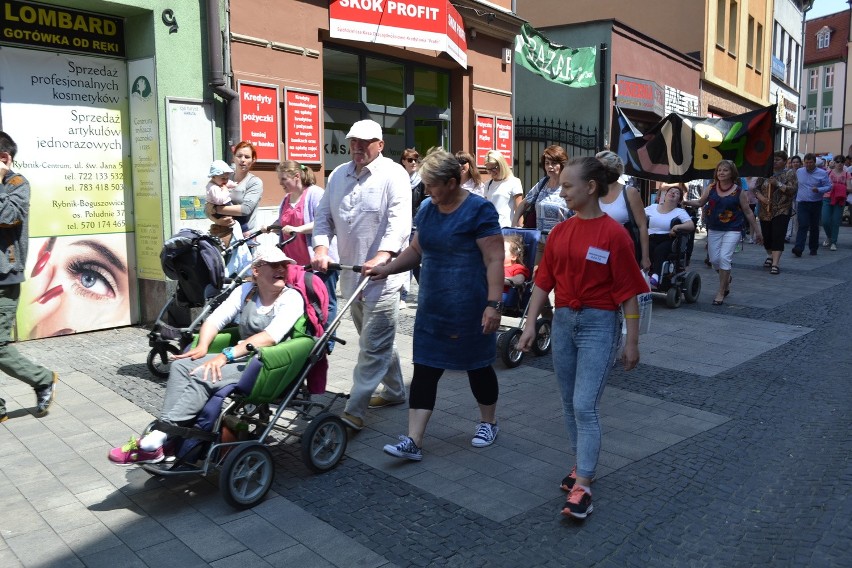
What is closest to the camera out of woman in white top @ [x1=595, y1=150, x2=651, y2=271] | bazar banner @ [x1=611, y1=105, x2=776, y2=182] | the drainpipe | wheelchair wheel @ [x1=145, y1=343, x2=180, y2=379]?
wheelchair wheel @ [x1=145, y1=343, x2=180, y2=379]

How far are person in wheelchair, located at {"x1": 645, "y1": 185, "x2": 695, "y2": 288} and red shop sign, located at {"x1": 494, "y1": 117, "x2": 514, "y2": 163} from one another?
446cm

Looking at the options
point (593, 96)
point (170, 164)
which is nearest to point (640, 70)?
point (593, 96)

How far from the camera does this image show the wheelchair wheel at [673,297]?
10.1m

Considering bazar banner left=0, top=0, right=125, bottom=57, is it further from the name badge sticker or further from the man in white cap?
the name badge sticker

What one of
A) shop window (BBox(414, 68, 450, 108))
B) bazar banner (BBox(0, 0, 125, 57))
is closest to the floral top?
shop window (BBox(414, 68, 450, 108))

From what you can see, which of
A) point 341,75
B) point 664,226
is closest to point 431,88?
point 341,75

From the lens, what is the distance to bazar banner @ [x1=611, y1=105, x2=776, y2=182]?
1102cm

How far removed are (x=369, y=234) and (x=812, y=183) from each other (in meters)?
12.7

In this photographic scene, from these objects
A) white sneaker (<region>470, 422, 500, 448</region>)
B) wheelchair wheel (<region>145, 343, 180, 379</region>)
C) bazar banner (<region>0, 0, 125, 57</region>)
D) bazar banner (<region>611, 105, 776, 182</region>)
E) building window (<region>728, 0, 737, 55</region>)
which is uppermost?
building window (<region>728, 0, 737, 55</region>)

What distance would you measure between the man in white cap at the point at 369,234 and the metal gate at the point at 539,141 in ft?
38.0

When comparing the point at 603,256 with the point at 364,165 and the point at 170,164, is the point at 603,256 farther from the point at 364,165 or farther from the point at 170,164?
the point at 170,164

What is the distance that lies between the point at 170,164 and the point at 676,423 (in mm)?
5742

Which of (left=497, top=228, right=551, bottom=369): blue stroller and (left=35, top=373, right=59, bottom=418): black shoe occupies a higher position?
(left=497, top=228, right=551, bottom=369): blue stroller

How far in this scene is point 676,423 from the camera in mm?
5633
